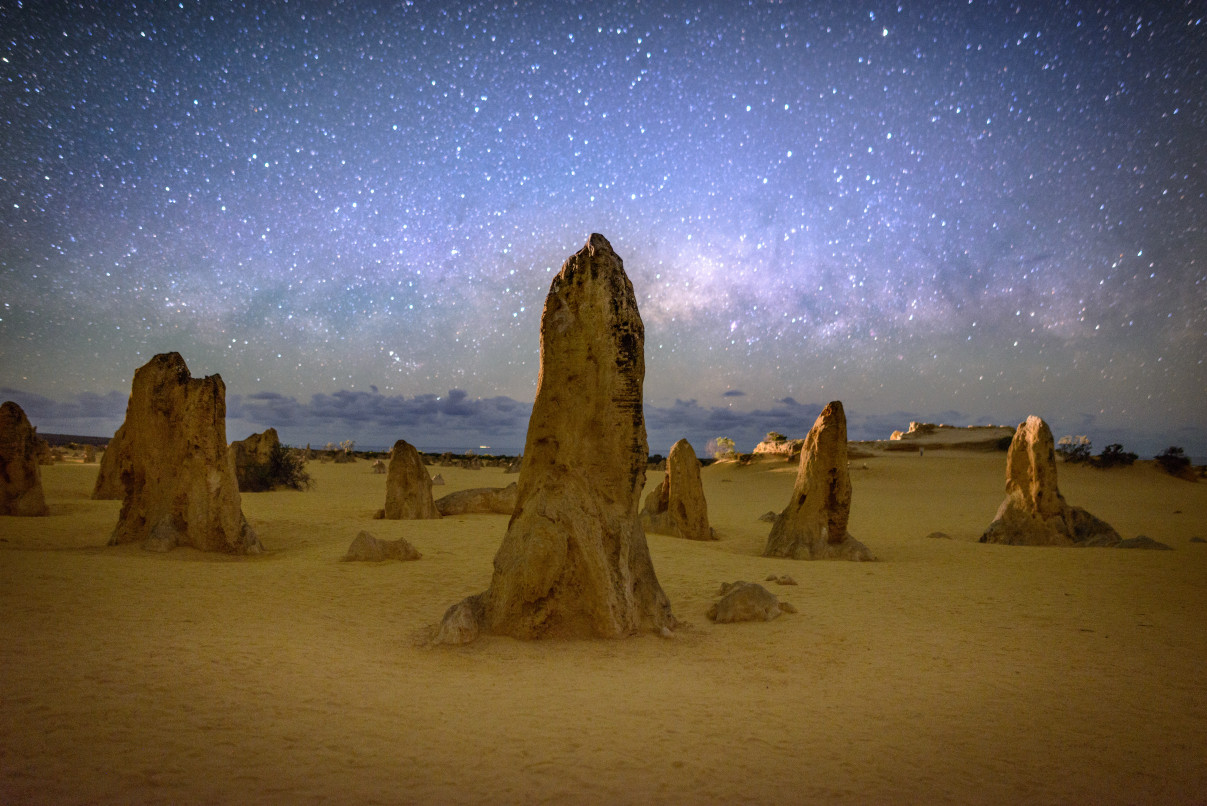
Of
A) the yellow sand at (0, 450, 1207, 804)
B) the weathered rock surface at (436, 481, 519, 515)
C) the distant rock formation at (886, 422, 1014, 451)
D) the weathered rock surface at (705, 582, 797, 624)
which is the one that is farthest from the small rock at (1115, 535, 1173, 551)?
the distant rock formation at (886, 422, 1014, 451)

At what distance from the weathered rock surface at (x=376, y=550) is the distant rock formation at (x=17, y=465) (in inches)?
370

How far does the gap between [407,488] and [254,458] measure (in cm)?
1165

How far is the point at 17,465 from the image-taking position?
14148 mm

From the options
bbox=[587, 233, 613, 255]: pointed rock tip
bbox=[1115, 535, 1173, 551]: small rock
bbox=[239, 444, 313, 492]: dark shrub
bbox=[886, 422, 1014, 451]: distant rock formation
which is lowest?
bbox=[1115, 535, 1173, 551]: small rock

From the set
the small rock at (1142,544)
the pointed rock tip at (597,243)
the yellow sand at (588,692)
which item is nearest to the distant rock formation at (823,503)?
the yellow sand at (588,692)

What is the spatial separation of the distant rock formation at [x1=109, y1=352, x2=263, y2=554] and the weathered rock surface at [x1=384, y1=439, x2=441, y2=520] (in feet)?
16.6

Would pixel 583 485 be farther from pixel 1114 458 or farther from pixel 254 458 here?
pixel 1114 458

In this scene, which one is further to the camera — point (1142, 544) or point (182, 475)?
point (1142, 544)

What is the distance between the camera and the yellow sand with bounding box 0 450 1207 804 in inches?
137

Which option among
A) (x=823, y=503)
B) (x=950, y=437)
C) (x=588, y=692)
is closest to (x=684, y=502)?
(x=823, y=503)

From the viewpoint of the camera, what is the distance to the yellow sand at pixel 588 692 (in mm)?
3488

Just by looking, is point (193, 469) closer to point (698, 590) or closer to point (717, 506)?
point (698, 590)

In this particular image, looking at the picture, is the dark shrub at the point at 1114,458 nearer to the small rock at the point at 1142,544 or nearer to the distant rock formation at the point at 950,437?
the distant rock formation at the point at 950,437

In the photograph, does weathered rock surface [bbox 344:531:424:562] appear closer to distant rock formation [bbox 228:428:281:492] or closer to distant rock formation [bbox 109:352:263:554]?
distant rock formation [bbox 109:352:263:554]
